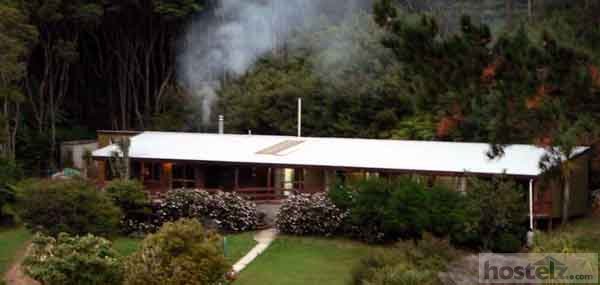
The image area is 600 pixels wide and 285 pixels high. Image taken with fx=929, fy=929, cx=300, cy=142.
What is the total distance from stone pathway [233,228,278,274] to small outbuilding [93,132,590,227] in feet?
5.67

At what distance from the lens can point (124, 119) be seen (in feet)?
126

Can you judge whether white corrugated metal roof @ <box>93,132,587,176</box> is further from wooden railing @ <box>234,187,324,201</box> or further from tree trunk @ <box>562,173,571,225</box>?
tree trunk @ <box>562,173,571,225</box>

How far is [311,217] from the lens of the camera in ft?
74.2

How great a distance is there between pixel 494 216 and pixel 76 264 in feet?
29.8

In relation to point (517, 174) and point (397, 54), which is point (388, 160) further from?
point (397, 54)

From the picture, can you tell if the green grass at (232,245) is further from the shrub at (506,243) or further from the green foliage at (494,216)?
the shrub at (506,243)

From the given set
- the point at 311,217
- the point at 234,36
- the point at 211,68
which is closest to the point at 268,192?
the point at 311,217

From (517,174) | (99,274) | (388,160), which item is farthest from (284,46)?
(99,274)

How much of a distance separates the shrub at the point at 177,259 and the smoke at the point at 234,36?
20.3 meters

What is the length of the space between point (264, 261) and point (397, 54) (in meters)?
6.59

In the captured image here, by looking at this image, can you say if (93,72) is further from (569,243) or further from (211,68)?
(569,243)

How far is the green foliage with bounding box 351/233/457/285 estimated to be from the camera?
1444 centimetres

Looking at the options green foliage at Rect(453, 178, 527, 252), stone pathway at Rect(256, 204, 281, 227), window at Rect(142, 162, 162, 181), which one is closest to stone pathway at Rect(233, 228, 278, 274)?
stone pathway at Rect(256, 204, 281, 227)

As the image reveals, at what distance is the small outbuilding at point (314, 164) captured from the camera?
23.0m
